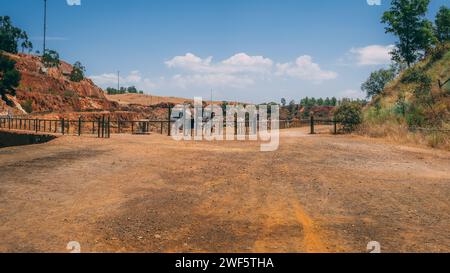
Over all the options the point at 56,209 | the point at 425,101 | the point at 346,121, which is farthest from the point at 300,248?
the point at 346,121

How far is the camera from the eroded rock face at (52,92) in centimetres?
5159

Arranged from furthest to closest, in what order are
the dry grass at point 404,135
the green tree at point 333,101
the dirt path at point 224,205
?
1. the green tree at point 333,101
2. the dry grass at point 404,135
3. the dirt path at point 224,205

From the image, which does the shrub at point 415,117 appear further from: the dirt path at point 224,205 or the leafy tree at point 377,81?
the leafy tree at point 377,81

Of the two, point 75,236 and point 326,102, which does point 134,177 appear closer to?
point 75,236

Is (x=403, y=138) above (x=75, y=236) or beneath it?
above

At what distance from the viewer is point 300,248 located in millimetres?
4898

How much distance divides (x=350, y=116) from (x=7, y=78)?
150 ft

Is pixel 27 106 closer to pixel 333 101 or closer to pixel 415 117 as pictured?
pixel 415 117

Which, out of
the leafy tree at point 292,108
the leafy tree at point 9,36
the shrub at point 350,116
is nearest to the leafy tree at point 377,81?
the leafy tree at point 292,108

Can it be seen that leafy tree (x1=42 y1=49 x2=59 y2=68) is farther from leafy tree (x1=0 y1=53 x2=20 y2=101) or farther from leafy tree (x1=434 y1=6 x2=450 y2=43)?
leafy tree (x1=434 y1=6 x2=450 y2=43)

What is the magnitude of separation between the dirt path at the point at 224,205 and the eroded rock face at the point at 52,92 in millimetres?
44164

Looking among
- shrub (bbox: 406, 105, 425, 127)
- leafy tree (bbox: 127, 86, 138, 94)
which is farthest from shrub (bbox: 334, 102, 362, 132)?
leafy tree (bbox: 127, 86, 138, 94)

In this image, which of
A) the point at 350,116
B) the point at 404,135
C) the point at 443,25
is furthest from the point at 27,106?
the point at 443,25
